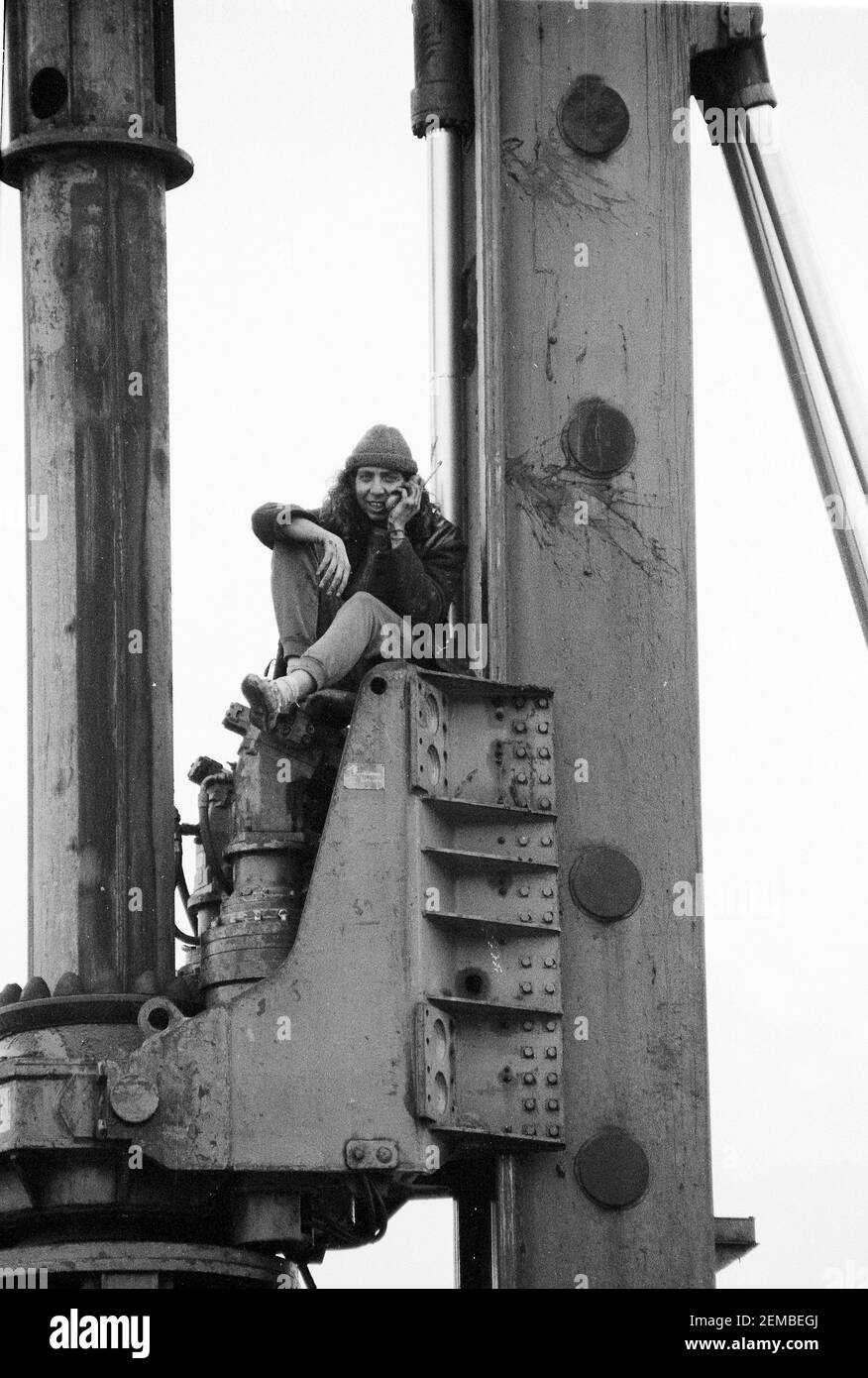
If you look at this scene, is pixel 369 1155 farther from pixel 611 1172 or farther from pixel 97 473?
pixel 97 473

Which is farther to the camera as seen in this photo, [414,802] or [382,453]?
Result: [382,453]

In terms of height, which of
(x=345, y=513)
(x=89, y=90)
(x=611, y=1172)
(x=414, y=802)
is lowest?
(x=611, y=1172)

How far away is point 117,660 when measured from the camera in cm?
1694

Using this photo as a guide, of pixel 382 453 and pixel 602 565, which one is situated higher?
pixel 382 453

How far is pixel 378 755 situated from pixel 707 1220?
9.94 feet

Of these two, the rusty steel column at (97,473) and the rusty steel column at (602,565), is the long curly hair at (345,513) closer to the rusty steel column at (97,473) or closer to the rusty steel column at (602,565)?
the rusty steel column at (602,565)

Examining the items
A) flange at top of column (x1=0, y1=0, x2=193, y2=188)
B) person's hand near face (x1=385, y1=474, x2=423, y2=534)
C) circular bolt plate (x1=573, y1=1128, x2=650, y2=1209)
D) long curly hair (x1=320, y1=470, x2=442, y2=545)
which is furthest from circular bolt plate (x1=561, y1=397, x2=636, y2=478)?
circular bolt plate (x1=573, y1=1128, x2=650, y2=1209)

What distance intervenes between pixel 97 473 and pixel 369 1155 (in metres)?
4.21

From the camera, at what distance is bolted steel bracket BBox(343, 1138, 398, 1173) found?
15484 millimetres

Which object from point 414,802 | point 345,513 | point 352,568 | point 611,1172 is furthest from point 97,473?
point 611,1172

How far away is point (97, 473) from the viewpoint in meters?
Result: 17.1

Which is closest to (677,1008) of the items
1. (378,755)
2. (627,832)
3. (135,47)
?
(627,832)

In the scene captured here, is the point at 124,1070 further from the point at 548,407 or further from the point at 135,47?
the point at 135,47

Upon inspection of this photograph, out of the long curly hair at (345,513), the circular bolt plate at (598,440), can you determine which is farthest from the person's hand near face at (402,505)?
the circular bolt plate at (598,440)
